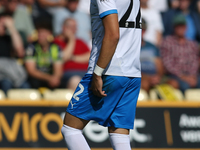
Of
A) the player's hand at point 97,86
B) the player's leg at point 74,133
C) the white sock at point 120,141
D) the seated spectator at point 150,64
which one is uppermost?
the player's hand at point 97,86

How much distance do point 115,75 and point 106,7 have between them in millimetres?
502

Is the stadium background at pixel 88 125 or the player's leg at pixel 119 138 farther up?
the player's leg at pixel 119 138

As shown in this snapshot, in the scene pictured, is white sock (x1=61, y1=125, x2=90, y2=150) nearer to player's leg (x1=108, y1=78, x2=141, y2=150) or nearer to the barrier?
player's leg (x1=108, y1=78, x2=141, y2=150)

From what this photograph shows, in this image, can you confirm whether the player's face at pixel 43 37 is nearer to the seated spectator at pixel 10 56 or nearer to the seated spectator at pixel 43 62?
the seated spectator at pixel 43 62

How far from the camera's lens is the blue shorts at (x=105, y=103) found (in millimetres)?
2518

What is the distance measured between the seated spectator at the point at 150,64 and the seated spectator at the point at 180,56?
14 centimetres

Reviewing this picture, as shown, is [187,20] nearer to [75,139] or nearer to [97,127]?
[97,127]

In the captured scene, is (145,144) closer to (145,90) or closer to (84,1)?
(145,90)

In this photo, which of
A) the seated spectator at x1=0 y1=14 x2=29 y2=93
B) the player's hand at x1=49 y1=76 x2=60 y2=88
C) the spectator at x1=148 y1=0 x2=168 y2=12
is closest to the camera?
the seated spectator at x1=0 y1=14 x2=29 y2=93

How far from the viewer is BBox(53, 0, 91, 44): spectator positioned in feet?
22.5

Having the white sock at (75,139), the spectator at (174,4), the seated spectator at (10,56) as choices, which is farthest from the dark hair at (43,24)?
the white sock at (75,139)

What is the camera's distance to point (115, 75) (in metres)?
2.51

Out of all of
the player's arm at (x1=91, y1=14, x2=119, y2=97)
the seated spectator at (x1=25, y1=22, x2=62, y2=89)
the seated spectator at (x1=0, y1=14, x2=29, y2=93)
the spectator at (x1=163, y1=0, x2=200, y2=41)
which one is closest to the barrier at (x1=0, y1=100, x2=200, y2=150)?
the seated spectator at (x1=0, y1=14, x2=29, y2=93)

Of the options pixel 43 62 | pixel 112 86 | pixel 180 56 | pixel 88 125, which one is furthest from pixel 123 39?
pixel 180 56
